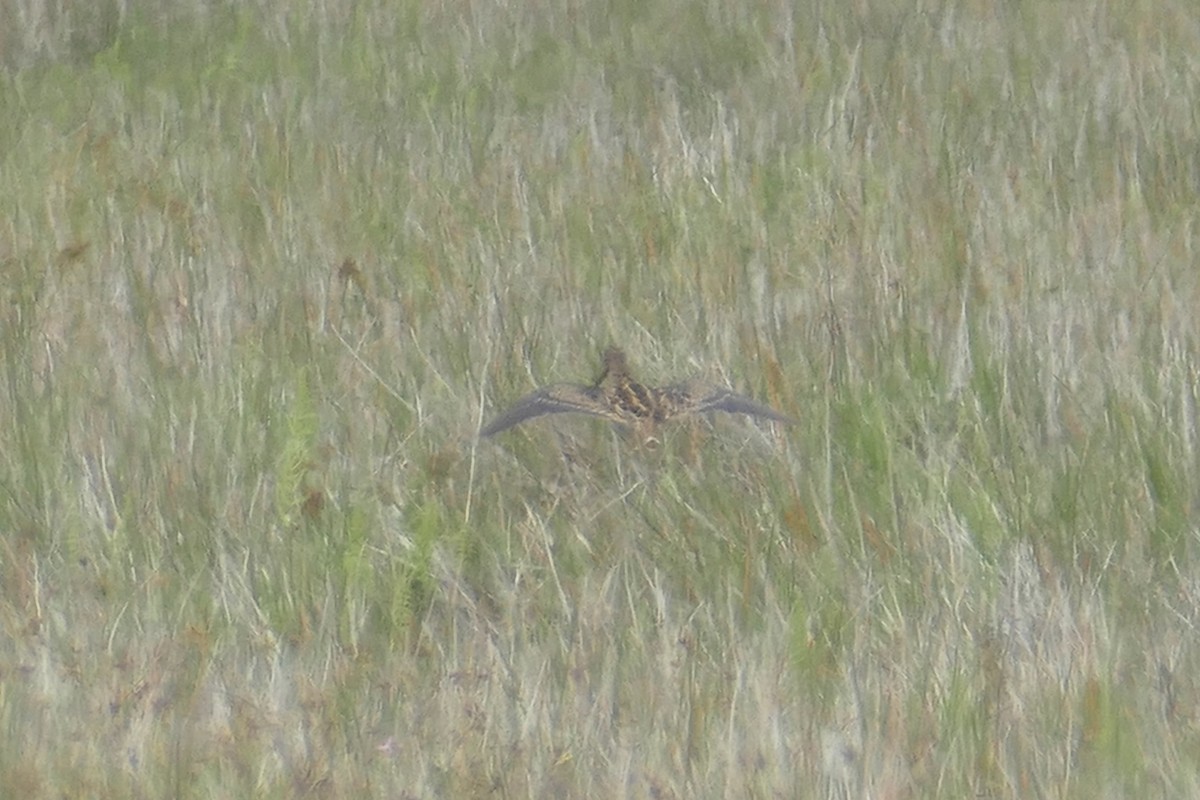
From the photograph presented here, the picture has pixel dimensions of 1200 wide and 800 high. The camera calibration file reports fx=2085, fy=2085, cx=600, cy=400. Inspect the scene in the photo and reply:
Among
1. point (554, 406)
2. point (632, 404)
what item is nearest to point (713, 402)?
point (632, 404)

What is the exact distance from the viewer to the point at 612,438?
3.06 meters

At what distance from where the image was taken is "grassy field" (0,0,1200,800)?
2.18 metres

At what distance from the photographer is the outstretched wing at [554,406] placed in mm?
2941

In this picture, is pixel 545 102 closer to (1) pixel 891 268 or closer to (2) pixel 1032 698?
(1) pixel 891 268

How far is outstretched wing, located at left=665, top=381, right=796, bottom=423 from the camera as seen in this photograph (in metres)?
2.90

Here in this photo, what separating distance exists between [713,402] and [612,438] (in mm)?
185

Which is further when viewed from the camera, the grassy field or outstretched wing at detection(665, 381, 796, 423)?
outstretched wing at detection(665, 381, 796, 423)

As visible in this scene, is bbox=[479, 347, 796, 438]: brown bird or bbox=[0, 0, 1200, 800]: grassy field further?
bbox=[479, 347, 796, 438]: brown bird

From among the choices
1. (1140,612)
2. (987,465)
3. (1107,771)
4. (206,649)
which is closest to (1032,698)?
(1107,771)

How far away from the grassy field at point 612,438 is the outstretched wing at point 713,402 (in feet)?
0.20

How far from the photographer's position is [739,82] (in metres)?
5.17

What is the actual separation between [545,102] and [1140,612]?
115 inches

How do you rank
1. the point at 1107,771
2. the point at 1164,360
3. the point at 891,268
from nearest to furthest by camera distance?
the point at 1107,771 < the point at 1164,360 < the point at 891,268

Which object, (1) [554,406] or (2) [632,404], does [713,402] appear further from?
(1) [554,406]
